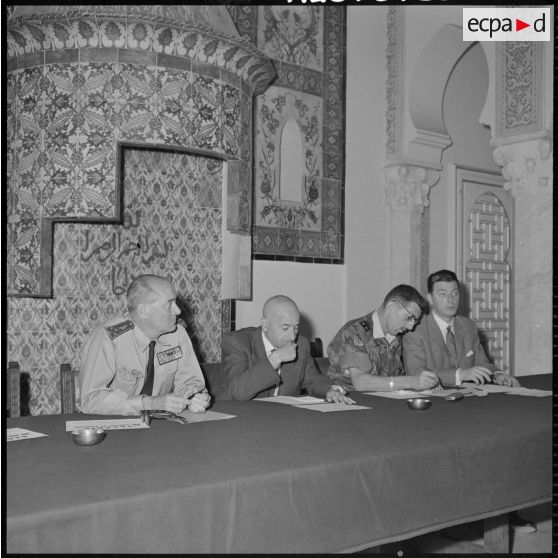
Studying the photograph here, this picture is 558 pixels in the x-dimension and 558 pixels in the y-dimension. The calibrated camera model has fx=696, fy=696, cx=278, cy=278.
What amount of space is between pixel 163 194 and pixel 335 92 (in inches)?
95.8

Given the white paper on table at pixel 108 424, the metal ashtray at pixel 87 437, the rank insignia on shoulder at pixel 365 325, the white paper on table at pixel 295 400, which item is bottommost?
the white paper on table at pixel 295 400

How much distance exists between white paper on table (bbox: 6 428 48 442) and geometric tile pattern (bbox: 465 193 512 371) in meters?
7.01

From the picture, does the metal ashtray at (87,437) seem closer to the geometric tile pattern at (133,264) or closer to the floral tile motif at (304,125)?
the geometric tile pattern at (133,264)

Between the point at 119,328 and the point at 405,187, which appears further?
the point at 405,187

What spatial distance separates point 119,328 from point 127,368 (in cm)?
21

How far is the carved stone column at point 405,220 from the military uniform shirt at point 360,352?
335 centimetres

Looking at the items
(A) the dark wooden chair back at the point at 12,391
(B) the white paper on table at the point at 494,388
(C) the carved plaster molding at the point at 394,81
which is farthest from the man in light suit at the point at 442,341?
(C) the carved plaster molding at the point at 394,81

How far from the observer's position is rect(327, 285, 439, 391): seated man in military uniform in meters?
4.34

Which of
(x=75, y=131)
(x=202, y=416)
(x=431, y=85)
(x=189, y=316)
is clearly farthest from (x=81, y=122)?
(x=431, y=85)

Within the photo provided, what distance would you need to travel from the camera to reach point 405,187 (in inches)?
308

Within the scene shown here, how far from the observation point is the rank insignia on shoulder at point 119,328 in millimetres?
3521

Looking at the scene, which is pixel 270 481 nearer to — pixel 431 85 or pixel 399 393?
pixel 399 393

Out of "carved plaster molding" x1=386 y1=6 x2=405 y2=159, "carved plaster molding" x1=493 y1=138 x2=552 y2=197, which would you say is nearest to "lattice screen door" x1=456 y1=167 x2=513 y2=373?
"carved plaster molding" x1=386 y1=6 x2=405 y2=159

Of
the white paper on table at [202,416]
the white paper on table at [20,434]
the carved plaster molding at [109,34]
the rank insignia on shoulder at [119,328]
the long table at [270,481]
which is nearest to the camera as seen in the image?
the long table at [270,481]
